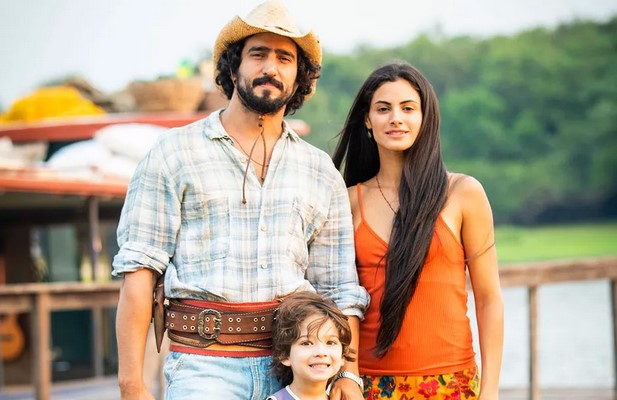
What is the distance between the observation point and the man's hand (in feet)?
10.2

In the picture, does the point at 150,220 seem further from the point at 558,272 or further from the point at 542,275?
the point at 558,272

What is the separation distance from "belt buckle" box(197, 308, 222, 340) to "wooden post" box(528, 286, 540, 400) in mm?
3890

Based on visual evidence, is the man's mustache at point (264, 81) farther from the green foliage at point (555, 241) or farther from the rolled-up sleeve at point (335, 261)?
the green foliage at point (555, 241)

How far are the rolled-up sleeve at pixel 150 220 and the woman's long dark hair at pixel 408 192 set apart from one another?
748 millimetres

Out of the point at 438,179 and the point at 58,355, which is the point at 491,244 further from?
the point at 58,355

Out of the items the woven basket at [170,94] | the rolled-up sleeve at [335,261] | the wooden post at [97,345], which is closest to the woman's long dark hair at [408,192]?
the rolled-up sleeve at [335,261]

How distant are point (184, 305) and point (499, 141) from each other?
5146 centimetres

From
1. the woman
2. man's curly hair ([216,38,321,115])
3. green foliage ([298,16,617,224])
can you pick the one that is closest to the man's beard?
man's curly hair ([216,38,321,115])

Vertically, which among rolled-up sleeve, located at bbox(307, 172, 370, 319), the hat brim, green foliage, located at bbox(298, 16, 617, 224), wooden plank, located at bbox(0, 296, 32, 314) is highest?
green foliage, located at bbox(298, 16, 617, 224)

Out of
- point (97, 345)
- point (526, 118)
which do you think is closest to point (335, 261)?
point (97, 345)

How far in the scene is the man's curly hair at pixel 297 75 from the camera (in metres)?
3.23

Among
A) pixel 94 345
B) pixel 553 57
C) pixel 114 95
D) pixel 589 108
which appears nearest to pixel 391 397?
pixel 94 345

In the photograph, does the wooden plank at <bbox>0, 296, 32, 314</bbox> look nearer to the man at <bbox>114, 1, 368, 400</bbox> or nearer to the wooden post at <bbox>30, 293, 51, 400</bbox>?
the wooden post at <bbox>30, 293, 51, 400</bbox>

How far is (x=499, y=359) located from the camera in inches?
133
